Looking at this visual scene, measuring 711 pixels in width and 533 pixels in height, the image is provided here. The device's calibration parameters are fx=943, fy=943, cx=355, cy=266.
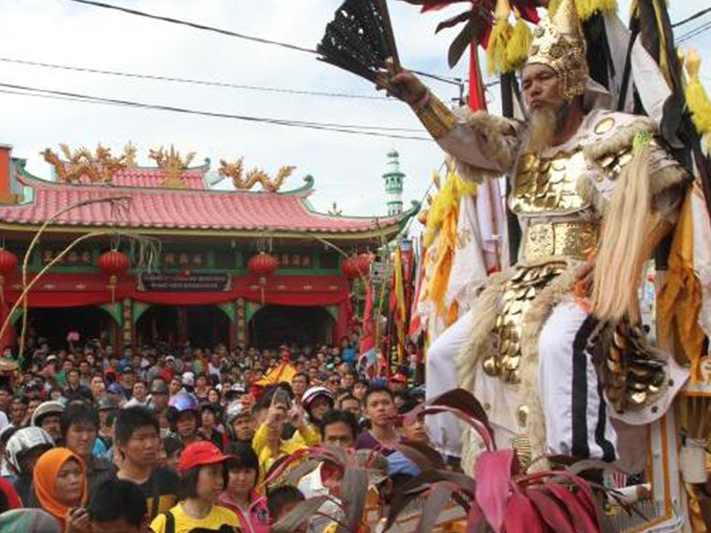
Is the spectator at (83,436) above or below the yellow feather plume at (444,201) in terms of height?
below

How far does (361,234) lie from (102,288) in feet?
20.5

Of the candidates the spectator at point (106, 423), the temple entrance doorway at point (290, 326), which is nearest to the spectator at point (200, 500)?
the spectator at point (106, 423)

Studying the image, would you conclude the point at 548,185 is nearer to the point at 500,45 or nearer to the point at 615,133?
the point at 615,133

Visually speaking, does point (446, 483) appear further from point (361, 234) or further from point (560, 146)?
point (361, 234)

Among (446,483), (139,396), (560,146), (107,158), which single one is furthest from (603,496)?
(107,158)

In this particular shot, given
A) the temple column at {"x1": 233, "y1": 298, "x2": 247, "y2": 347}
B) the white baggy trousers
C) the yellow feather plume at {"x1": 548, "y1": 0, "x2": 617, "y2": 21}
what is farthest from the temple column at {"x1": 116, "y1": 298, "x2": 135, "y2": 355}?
the white baggy trousers

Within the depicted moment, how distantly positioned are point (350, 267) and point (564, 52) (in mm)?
19626

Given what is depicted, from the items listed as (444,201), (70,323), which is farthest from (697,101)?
(70,323)

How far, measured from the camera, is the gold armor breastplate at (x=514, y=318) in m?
3.61

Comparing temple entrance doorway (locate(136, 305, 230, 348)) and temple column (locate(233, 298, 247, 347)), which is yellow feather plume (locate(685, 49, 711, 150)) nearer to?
temple column (locate(233, 298, 247, 347))

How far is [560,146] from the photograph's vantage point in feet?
13.2

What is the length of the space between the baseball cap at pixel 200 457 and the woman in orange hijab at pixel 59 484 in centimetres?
43

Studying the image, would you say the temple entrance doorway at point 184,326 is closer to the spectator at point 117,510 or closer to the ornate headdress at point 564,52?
the ornate headdress at point 564,52

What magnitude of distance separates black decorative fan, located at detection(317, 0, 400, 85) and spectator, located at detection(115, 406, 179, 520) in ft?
5.86
